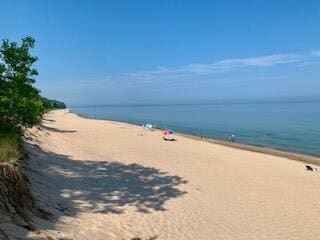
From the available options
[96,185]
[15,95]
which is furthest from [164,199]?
[15,95]

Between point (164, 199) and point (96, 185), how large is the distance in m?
2.45

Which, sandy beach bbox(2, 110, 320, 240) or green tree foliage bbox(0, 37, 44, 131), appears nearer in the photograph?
sandy beach bbox(2, 110, 320, 240)

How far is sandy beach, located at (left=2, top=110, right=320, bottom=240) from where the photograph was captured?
1030 centimetres

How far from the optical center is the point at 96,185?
1460cm

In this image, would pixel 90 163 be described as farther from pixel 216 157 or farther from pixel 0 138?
pixel 216 157

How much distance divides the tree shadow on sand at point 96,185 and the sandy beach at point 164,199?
0.03 meters

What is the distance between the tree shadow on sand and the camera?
38.1 ft

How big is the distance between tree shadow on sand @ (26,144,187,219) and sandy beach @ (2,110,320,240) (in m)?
0.03

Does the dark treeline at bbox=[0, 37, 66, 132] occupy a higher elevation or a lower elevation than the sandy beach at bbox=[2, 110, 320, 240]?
higher

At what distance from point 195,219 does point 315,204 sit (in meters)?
5.55

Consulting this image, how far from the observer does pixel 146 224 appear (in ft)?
35.6

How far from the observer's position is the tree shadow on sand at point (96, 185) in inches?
458

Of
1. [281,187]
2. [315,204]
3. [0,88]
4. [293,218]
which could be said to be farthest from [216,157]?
[0,88]

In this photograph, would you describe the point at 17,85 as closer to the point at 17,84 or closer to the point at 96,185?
the point at 17,84
